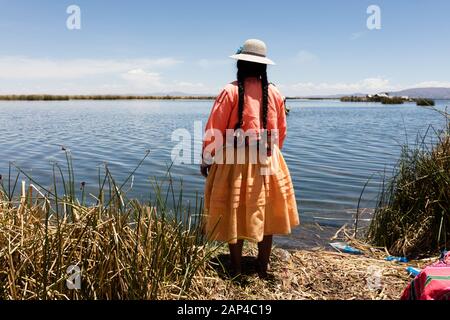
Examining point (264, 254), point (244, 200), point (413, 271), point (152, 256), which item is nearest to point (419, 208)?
point (413, 271)

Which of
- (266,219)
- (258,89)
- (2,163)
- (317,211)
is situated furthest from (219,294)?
(2,163)

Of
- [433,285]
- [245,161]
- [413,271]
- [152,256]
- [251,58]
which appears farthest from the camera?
[413,271]

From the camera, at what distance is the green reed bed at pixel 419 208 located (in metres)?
4.86

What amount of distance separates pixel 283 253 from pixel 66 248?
2267 millimetres

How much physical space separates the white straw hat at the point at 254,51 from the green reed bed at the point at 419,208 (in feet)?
8.23

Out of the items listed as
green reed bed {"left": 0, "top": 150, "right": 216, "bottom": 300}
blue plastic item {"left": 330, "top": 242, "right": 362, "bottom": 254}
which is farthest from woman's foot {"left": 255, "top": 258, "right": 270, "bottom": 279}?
blue plastic item {"left": 330, "top": 242, "right": 362, "bottom": 254}

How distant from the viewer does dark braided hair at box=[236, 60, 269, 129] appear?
11.9 feet

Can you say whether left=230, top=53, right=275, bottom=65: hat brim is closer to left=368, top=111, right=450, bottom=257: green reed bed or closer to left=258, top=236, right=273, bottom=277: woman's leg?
left=258, top=236, right=273, bottom=277: woman's leg

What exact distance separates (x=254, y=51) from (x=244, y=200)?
1223 millimetres

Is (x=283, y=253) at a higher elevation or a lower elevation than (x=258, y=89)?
lower

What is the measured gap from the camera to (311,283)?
3990mm

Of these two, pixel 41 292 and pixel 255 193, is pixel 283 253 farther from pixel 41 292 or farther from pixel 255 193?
pixel 41 292

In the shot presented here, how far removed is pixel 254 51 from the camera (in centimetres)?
368

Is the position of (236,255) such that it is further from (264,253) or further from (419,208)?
(419,208)
